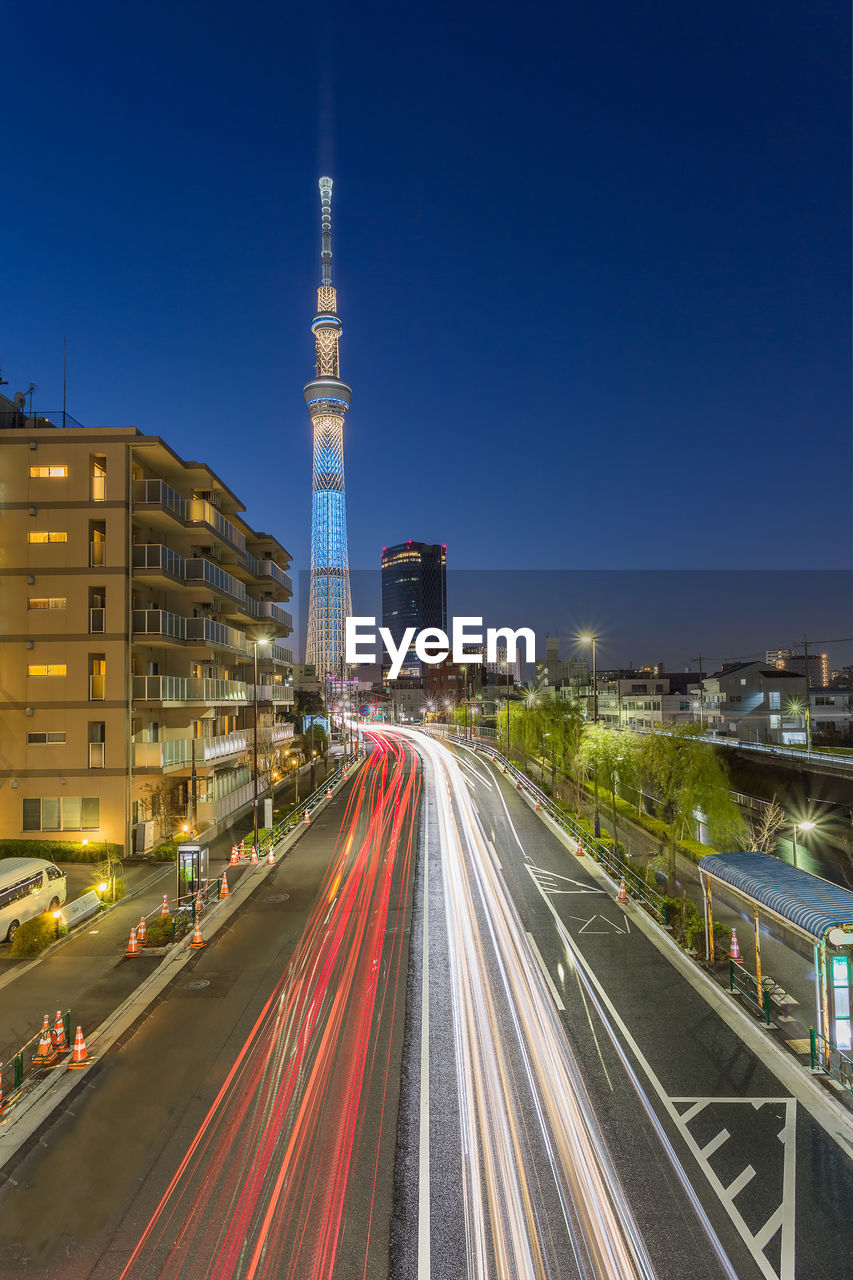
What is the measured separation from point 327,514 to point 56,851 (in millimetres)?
106145

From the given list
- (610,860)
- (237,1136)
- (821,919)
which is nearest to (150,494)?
(610,860)

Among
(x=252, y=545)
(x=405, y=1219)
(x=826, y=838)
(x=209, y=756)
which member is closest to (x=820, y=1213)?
(x=405, y=1219)

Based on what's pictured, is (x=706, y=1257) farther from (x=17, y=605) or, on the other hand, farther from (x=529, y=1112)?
(x=17, y=605)

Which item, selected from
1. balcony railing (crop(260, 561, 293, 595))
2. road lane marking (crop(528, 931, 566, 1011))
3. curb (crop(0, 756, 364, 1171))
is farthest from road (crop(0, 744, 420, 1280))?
balcony railing (crop(260, 561, 293, 595))

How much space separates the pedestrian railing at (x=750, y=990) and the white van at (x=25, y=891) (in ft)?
52.2

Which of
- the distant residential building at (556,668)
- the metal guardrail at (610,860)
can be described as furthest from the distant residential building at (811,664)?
the metal guardrail at (610,860)

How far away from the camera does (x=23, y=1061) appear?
10.8m

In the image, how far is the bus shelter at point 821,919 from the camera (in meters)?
10.3

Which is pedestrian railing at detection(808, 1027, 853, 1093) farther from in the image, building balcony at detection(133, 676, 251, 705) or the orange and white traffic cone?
building balcony at detection(133, 676, 251, 705)

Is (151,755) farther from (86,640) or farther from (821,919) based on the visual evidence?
(821,919)

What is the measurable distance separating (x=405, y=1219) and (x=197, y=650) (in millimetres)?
Result: 25121

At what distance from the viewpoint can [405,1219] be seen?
7.47m

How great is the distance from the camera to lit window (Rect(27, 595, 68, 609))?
25625 mm

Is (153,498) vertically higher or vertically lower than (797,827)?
higher
